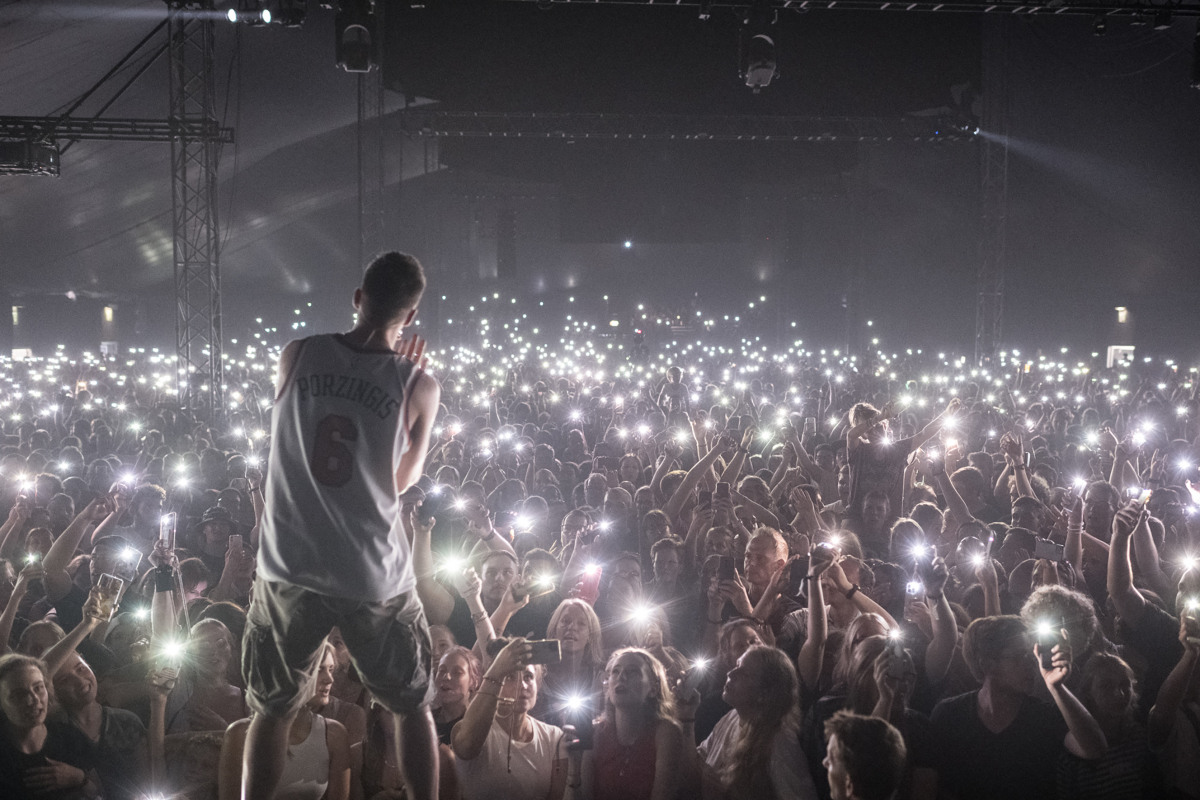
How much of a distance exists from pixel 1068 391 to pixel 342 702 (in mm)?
15905

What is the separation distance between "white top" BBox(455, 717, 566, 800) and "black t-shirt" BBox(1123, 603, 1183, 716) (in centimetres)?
261

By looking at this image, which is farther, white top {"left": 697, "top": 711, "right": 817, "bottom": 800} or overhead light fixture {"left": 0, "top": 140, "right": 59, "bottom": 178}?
overhead light fixture {"left": 0, "top": 140, "right": 59, "bottom": 178}

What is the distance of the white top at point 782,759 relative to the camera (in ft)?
11.0

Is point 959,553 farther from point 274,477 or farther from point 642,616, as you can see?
point 274,477

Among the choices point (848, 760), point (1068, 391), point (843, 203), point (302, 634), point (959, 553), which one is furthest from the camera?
point (843, 203)

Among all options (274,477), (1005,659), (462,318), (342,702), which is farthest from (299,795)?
(462,318)

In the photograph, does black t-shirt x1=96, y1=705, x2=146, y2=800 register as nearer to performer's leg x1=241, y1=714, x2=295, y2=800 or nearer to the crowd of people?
the crowd of people

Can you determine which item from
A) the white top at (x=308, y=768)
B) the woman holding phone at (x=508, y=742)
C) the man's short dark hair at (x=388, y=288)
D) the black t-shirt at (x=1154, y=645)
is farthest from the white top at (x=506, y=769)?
the black t-shirt at (x=1154, y=645)

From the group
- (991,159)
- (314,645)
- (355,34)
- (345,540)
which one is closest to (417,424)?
(345,540)

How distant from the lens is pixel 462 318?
110 feet

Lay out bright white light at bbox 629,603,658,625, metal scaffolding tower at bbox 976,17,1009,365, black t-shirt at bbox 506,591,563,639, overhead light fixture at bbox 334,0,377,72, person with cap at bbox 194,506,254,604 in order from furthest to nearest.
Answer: metal scaffolding tower at bbox 976,17,1009,365 → overhead light fixture at bbox 334,0,377,72 → person with cap at bbox 194,506,254,604 → black t-shirt at bbox 506,591,563,639 → bright white light at bbox 629,603,658,625

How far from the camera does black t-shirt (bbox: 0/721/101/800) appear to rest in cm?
329

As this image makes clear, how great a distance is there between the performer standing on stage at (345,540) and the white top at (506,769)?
626mm

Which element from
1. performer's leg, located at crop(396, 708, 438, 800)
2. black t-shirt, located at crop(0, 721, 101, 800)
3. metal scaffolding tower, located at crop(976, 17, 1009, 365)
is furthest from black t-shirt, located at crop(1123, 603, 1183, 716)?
metal scaffolding tower, located at crop(976, 17, 1009, 365)
